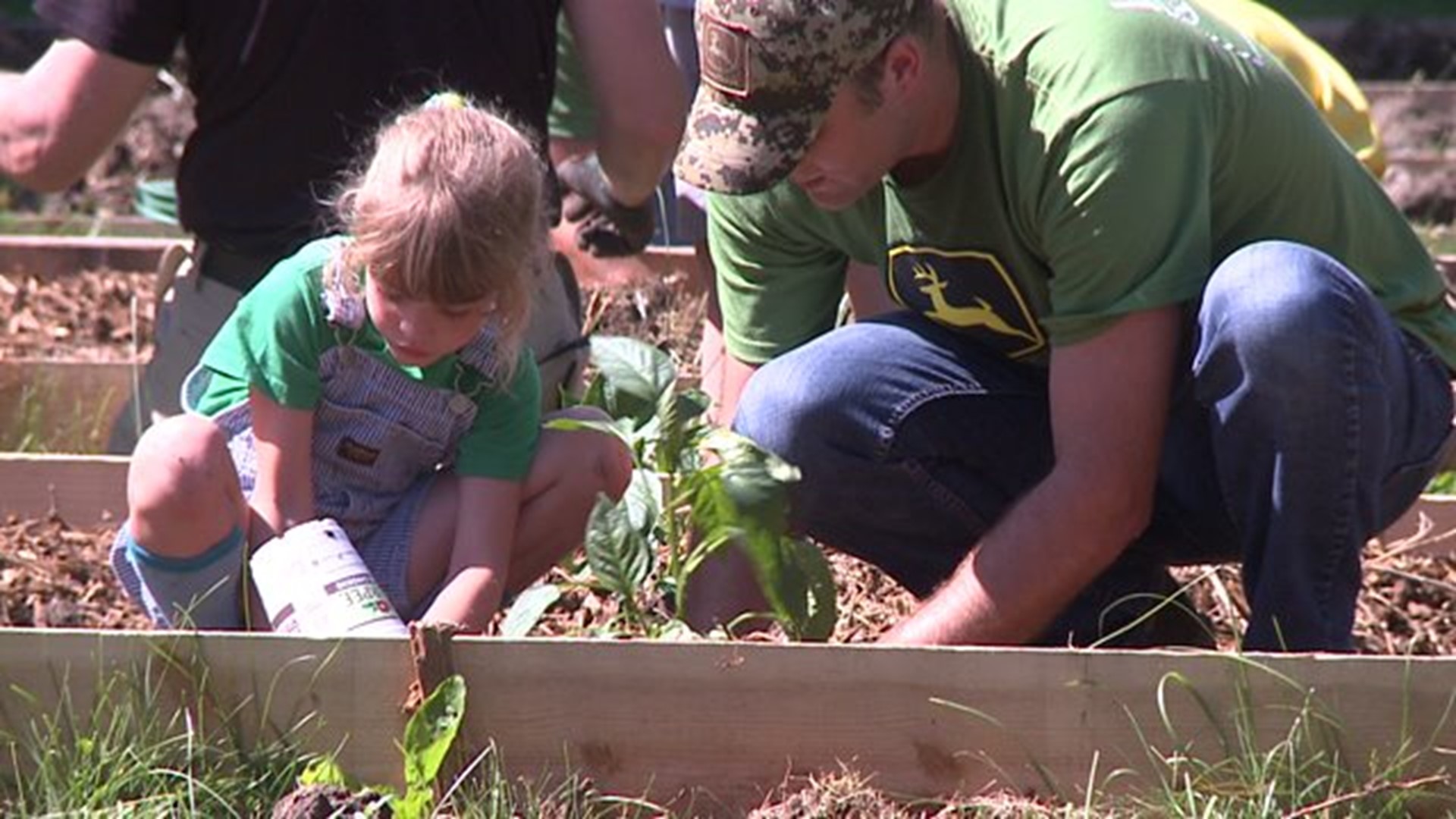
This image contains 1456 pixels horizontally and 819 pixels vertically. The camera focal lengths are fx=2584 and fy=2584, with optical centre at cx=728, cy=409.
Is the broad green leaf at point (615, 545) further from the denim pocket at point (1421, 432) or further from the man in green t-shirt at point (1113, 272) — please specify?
the denim pocket at point (1421, 432)

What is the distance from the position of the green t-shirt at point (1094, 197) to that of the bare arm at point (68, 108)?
91 centimetres

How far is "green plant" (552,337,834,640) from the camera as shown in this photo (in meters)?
3.30

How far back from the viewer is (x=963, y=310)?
359 centimetres

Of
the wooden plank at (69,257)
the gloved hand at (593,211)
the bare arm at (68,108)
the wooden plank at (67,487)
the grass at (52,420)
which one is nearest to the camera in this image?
the bare arm at (68,108)

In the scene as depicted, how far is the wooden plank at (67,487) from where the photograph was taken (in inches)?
166

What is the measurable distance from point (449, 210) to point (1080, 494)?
87cm

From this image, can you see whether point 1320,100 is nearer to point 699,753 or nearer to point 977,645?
point 977,645

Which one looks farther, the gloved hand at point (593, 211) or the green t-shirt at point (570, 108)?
the green t-shirt at point (570, 108)

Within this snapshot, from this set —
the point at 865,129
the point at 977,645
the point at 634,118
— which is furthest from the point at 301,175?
the point at 977,645

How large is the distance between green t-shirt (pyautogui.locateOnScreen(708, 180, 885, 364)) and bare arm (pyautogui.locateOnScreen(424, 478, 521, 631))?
48 cm

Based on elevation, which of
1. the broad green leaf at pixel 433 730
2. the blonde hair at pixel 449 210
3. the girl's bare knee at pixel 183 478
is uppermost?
the blonde hair at pixel 449 210

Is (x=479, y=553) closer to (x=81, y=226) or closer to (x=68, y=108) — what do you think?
(x=68, y=108)

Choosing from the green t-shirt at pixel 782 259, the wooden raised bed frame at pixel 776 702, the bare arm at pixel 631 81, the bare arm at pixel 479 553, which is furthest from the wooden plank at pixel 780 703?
the bare arm at pixel 631 81

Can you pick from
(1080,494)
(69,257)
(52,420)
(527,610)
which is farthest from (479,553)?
(69,257)
